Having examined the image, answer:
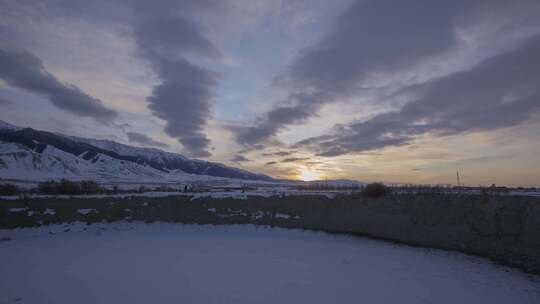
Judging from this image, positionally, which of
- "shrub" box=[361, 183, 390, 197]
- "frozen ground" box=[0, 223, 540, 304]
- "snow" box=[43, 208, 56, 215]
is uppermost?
"shrub" box=[361, 183, 390, 197]

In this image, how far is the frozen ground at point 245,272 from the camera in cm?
679

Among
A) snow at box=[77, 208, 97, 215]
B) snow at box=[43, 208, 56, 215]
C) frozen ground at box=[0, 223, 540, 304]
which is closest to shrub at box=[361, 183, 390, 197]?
frozen ground at box=[0, 223, 540, 304]

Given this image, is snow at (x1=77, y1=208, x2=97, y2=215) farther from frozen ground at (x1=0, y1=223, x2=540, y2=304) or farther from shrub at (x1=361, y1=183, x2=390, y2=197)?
shrub at (x1=361, y1=183, x2=390, y2=197)

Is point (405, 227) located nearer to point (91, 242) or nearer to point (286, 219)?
point (286, 219)

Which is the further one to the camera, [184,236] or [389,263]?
[184,236]

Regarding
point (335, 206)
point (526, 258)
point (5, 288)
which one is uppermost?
point (335, 206)

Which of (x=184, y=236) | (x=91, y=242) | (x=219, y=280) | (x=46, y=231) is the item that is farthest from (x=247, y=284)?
(x=46, y=231)

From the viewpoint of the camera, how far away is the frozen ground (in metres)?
6.79

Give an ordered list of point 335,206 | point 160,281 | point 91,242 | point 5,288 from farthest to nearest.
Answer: point 335,206, point 91,242, point 160,281, point 5,288

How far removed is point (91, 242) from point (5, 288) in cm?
564

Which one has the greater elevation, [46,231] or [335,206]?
[335,206]

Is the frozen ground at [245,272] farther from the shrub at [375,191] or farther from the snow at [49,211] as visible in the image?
the shrub at [375,191]

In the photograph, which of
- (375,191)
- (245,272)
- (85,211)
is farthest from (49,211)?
(375,191)

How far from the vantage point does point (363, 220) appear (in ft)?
52.6
